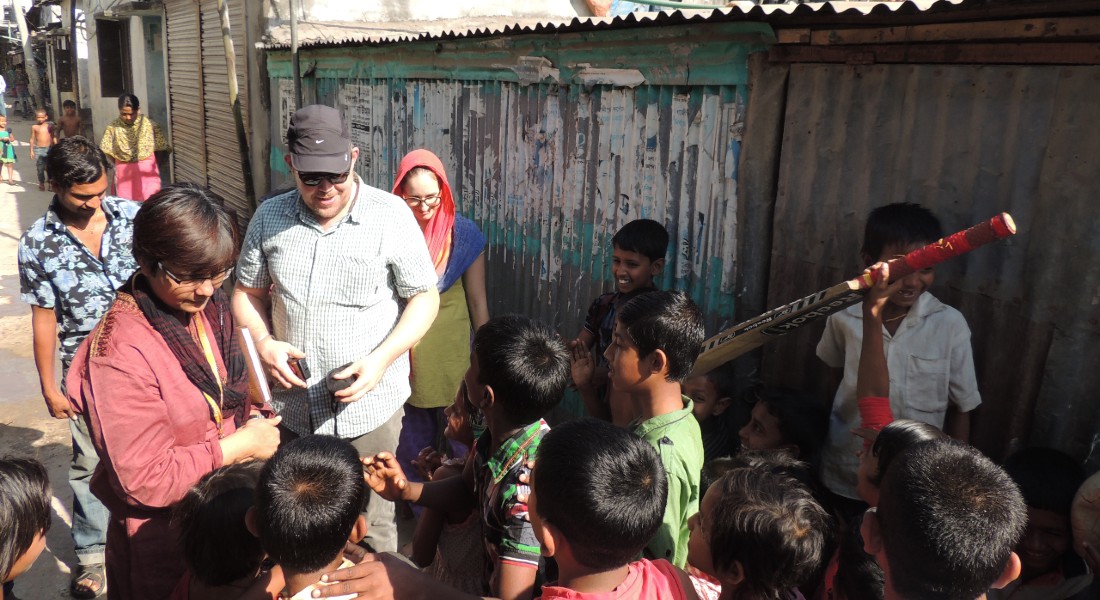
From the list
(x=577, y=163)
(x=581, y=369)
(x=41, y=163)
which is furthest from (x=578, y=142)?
(x=41, y=163)

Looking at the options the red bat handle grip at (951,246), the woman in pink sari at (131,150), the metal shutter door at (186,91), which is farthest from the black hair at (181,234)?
the metal shutter door at (186,91)

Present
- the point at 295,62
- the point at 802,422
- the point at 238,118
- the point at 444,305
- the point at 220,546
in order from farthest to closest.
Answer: the point at 238,118 → the point at 295,62 → the point at 444,305 → the point at 802,422 → the point at 220,546

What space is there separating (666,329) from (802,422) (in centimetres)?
66

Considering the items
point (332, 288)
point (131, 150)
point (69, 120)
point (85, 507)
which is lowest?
point (85, 507)

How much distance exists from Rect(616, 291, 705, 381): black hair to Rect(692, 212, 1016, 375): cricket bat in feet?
0.68

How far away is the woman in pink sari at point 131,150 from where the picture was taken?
831cm

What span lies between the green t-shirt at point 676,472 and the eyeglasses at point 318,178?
1.26 metres

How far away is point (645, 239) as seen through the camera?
2926mm

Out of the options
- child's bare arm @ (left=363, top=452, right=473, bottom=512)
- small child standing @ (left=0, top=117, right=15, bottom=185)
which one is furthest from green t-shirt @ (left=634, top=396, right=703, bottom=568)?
small child standing @ (left=0, top=117, right=15, bottom=185)

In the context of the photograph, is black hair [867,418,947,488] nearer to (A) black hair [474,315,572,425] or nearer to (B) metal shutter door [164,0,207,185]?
(A) black hair [474,315,572,425]

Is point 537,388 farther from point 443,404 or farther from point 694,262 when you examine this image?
point 443,404

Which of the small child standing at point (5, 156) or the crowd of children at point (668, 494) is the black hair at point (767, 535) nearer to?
the crowd of children at point (668, 494)

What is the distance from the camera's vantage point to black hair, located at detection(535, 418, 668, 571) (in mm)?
1489

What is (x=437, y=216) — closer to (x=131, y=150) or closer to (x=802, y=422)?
(x=802, y=422)
